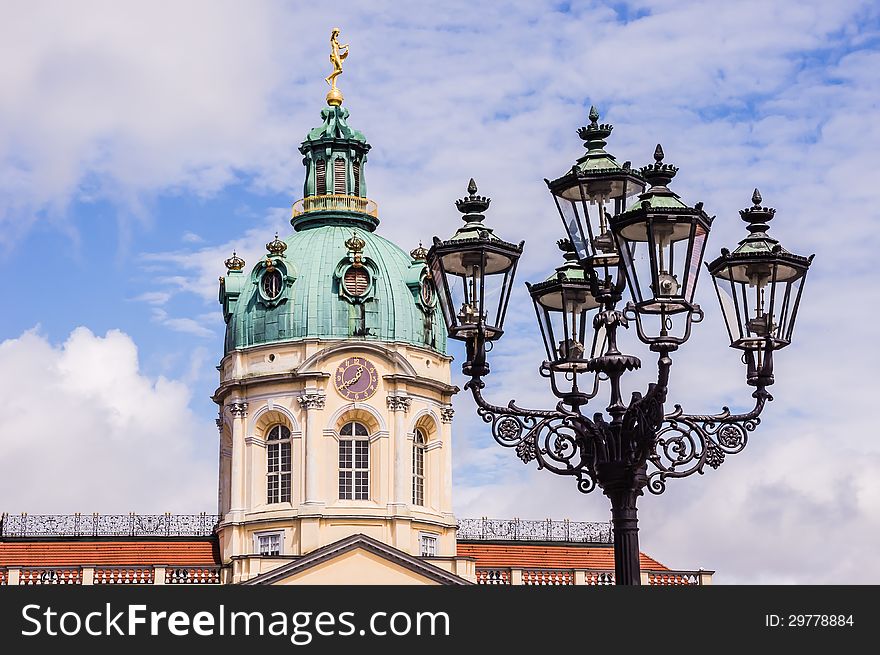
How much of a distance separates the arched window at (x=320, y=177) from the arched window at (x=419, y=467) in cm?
1002

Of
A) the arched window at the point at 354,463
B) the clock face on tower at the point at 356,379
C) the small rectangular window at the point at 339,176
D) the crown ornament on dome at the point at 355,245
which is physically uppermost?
the small rectangular window at the point at 339,176

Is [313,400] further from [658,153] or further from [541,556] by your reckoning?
[658,153]

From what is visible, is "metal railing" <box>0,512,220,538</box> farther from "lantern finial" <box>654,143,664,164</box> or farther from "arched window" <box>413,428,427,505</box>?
"lantern finial" <box>654,143,664,164</box>

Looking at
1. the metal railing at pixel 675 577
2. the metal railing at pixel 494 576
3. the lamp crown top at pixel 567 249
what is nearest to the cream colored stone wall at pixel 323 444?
the metal railing at pixel 494 576

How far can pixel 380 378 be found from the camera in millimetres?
61344

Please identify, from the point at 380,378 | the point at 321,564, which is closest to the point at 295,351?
the point at 380,378

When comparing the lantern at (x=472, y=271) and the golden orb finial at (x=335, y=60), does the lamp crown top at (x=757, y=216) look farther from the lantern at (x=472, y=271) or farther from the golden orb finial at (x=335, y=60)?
the golden orb finial at (x=335, y=60)

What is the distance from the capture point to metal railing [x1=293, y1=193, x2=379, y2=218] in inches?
2571

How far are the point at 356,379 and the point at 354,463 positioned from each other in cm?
296

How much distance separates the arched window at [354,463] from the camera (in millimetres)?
61156

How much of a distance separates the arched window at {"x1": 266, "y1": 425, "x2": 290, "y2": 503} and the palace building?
49 mm

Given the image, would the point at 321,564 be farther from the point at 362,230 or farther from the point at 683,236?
the point at 683,236

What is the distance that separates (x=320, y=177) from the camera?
65.9 m

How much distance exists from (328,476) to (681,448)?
3954cm
